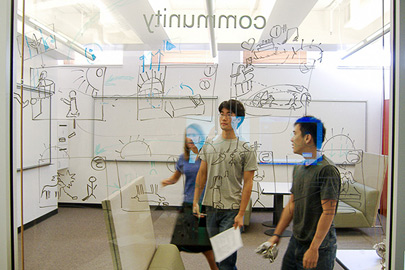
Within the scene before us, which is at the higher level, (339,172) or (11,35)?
(11,35)

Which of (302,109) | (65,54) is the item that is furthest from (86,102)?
(302,109)

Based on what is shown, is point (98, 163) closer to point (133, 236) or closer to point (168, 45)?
point (133, 236)

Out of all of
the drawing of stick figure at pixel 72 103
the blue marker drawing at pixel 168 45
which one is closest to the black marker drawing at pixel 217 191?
the blue marker drawing at pixel 168 45

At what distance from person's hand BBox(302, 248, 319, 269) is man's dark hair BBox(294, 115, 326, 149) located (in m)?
0.53

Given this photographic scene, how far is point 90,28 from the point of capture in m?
1.38

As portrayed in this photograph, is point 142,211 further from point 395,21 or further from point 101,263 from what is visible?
point 395,21

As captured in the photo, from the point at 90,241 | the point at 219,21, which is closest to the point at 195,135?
the point at 219,21

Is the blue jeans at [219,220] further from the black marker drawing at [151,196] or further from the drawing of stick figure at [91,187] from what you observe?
the drawing of stick figure at [91,187]

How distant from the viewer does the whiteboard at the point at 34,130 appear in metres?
1.39

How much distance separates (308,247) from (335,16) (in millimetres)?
1155

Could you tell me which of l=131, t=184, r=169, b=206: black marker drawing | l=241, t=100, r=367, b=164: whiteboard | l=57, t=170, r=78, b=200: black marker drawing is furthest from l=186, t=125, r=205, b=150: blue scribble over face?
l=57, t=170, r=78, b=200: black marker drawing

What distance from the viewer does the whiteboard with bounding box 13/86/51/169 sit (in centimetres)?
139

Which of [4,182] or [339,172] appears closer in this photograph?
[4,182]

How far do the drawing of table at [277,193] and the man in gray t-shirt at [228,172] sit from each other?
0.08 metres
